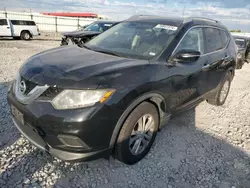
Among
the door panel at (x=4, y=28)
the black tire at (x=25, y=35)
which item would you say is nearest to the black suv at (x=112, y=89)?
the door panel at (x=4, y=28)

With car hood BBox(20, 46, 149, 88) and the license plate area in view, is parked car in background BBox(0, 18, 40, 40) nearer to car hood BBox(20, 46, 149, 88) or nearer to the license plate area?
car hood BBox(20, 46, 149, 88)

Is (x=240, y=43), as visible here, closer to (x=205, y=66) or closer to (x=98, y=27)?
(x=98, y=27)

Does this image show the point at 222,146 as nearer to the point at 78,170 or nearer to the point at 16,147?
the point at 78,170

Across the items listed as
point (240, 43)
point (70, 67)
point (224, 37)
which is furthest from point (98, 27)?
point (70, 67)

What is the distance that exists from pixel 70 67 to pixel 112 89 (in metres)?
0.57

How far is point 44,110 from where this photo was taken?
6.88ft

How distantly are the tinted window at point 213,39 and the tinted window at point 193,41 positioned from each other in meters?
0.22

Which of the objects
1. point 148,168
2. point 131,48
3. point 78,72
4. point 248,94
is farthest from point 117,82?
point 248,94

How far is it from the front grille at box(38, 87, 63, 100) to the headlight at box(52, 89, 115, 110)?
0.13ft

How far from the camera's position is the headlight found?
6.81 feet

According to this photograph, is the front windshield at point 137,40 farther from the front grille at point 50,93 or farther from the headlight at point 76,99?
the front grille at point 50,93

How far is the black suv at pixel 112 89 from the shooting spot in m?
2.10

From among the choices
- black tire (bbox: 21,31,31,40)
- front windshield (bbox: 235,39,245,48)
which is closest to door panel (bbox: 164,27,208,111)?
front windshield (bbox: 235,39,245,48)

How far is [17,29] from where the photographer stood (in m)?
16.3
